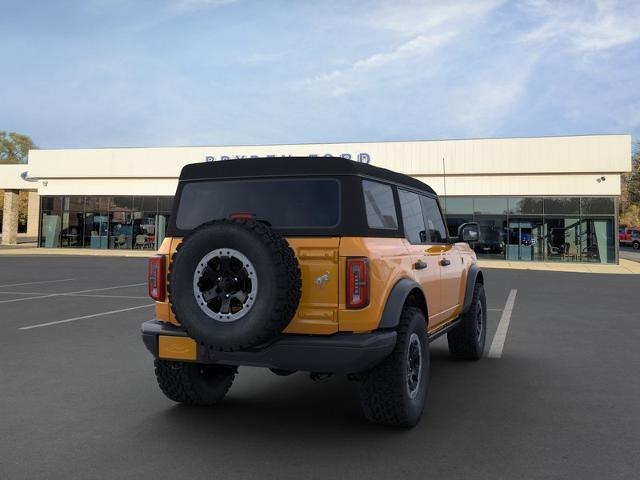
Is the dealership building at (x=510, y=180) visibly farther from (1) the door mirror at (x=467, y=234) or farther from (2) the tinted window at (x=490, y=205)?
(1) the door mirror at (x=467, y=234)

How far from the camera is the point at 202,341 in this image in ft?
11.8

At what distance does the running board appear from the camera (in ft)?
15.8

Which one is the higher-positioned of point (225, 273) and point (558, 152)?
point (558, 152)

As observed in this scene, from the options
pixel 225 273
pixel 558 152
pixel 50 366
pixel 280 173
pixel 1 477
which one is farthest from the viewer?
pixel 558 152

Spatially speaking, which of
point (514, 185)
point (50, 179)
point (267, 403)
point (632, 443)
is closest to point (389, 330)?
point (267, 403)

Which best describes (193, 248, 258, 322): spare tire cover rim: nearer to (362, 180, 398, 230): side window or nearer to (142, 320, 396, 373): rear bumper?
(142, 320, 396, 373): rear bumper

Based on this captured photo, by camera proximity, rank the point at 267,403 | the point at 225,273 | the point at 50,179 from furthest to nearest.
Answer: the point at 50,179 < the point at 267,403 < the point at 225,273

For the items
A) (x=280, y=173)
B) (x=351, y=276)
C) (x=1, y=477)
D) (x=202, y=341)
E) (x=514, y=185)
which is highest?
(x=514, y=185)

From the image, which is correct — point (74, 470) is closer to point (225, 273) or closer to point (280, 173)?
point (225, 273)

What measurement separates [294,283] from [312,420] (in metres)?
1.29

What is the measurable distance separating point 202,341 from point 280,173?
129cm

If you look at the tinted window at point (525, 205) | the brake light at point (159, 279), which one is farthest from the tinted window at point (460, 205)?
the brake light at point (159, 279)

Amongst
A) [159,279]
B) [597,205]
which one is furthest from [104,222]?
[159,279]

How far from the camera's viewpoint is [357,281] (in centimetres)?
363
